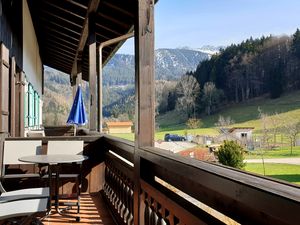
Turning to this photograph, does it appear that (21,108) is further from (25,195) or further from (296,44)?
(296,44)

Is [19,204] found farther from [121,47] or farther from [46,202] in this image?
[121,47]

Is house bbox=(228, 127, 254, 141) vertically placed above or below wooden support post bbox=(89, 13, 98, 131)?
below

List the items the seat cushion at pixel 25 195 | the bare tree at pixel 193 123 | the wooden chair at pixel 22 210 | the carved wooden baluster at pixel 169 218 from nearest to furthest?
the carved wooden baluster at pixel 169 218 < the wooden chair at pixel 22 210 < the seat cushion at pixel 25 195 < the bare tree at pixel 193 123

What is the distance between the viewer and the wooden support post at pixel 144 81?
271 centimetres

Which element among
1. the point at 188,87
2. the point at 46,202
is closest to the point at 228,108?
the point at 188,87

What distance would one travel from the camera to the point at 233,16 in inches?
121

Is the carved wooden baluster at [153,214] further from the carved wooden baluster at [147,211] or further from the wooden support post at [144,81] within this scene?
the wooden support post at [144,81]

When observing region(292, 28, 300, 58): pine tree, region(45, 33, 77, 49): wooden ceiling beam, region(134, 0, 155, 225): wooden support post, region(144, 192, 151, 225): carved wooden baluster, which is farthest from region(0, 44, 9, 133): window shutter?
region(45, 33, 77, 49): wooden ceiling beam

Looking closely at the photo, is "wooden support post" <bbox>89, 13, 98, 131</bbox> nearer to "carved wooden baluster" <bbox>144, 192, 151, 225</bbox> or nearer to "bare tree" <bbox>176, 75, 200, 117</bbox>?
"bare tree" <bbox>176, 75, 200, 117</bbox>

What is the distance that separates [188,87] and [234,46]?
0.81 metres

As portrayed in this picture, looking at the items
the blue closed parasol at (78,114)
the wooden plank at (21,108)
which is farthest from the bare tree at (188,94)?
the blue closed parasol at (78,114)

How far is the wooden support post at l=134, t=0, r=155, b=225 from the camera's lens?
2.71m

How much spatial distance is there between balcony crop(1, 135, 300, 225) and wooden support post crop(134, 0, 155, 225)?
0.08 metres

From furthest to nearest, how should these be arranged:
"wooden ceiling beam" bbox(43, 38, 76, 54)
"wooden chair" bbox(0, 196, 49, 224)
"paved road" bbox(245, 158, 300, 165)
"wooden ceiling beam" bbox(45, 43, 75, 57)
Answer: "wooden ceiling beam" bbox(45, 43, 75, 57) → "wooden ceiling beam" bbox(43, 38, 76, 54) → "paved road" bbox(245, 158, 300, 165) → "wooden chair" bbox(0, 196, 49, 224)
